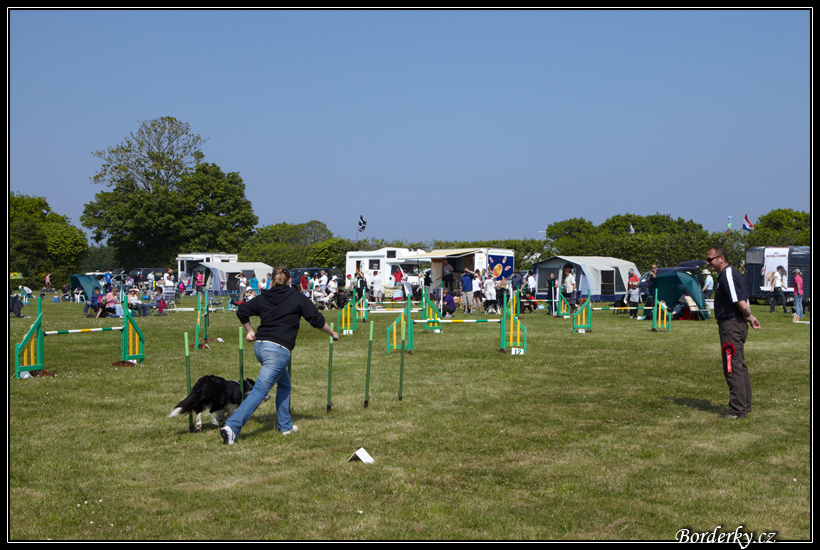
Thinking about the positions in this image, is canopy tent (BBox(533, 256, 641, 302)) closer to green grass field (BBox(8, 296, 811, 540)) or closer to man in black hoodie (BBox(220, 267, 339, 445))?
green grass field (BBox(8, 296, 811, 540))

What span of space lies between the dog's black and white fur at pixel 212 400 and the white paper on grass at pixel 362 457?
1.86m

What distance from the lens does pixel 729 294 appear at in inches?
301

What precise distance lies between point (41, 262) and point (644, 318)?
5306 centimetres

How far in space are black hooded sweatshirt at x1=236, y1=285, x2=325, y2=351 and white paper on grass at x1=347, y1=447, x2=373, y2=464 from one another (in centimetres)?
128

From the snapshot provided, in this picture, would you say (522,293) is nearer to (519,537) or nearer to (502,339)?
(502,339)

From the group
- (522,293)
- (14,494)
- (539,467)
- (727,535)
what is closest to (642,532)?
(727,535)

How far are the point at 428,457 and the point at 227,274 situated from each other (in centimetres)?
3684

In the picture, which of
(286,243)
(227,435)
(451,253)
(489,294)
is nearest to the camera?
(227,435)

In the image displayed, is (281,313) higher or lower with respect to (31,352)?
higher

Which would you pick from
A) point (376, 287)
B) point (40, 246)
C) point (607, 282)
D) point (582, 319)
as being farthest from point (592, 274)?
point (40, 246)

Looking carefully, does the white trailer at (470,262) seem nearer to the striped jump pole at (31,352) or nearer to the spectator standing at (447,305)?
the spectator standing at (447,305)

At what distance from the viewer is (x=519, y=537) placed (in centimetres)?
437

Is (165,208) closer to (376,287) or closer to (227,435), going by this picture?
(376,287)

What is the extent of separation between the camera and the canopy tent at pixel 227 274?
40.8 m
